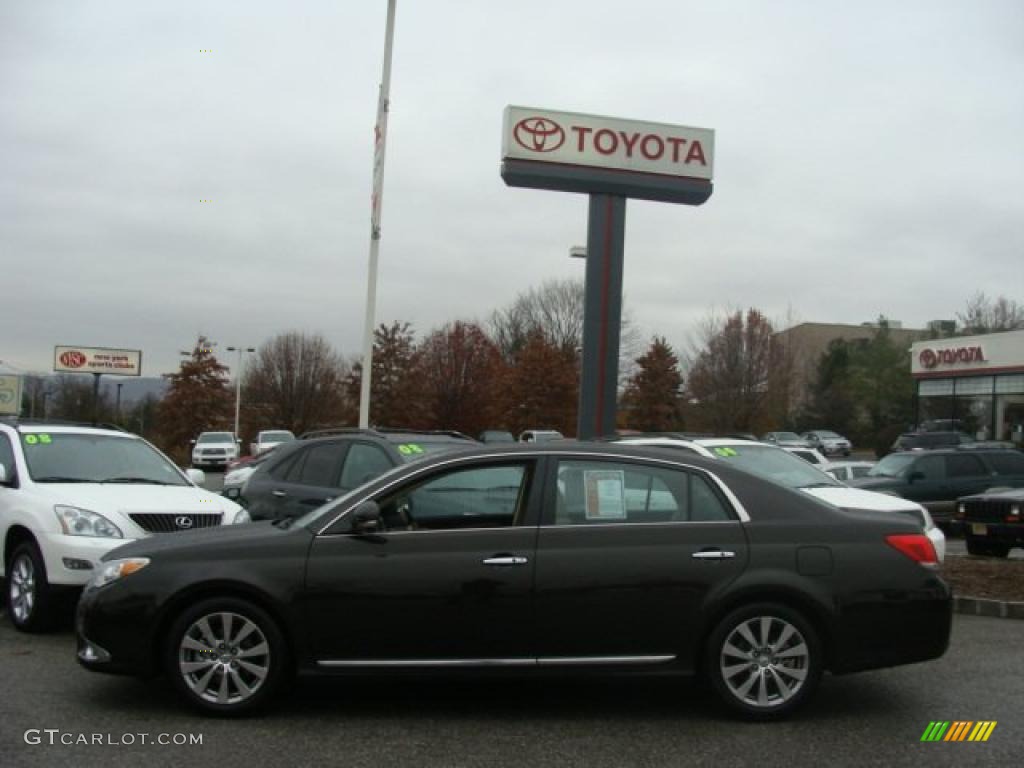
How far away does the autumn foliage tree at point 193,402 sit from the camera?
6438cm

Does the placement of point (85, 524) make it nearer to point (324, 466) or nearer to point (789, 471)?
point (324, 466)

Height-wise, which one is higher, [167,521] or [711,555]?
[711,555]

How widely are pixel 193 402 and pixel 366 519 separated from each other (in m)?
62.1

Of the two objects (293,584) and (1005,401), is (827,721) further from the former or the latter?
(1005,401)

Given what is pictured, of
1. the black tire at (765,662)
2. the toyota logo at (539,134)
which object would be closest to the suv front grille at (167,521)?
the black tire at (765,662)

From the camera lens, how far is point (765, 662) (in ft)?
18.3

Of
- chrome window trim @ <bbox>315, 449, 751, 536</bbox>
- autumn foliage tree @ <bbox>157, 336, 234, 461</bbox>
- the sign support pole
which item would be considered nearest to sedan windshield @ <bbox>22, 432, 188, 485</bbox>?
chrome window trim @ <bbox>315, 449, 751, 536</bbox>

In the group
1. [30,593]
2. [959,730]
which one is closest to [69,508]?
[30,593]

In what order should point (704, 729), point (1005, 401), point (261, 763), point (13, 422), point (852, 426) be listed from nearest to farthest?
point (261, 763) → point (704, 729) → point (13, 422) → point (1005, 401) → point (852, 426)

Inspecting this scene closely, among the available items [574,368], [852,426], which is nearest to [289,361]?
[574,368]

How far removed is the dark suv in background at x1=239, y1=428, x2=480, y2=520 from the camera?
9.49 meters

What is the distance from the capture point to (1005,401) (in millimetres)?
41656

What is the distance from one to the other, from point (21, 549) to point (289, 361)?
6348cm

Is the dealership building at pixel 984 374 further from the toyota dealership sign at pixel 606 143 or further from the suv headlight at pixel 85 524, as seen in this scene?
the suv headlight at pixel 85 524
